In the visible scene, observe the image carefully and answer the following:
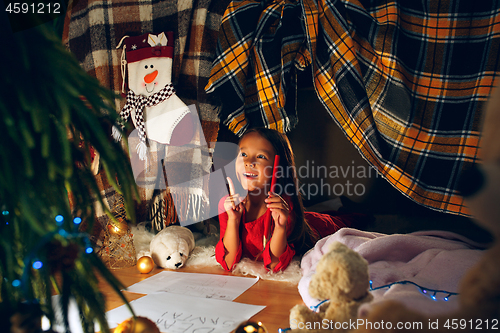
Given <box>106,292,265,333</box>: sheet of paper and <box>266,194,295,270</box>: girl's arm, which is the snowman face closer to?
<box>266,194,295,270</box>: girl's arm

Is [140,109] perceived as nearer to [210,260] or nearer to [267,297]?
[210,260]

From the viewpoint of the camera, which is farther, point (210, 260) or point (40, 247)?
point (210, 260)

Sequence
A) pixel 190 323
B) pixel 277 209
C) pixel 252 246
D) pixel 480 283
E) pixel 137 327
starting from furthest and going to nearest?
1. pixel 252 246
2. pixel 277 209
3. pixel 190 323
4. pixel 137 327
5. pixel 480 283

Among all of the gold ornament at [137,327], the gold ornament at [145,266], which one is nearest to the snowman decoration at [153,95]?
the gold ornament at [145,266]

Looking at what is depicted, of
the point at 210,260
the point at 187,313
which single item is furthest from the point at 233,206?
the point at 187,313

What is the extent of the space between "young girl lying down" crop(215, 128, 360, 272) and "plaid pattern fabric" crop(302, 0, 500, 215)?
0.76 feet

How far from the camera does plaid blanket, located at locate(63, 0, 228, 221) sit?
1.11 meters

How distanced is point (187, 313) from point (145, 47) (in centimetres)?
103

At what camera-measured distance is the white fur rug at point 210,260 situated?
30.9 inches

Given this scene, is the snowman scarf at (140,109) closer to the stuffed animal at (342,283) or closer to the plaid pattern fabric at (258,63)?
the plaid pattern fabric at (258,63)

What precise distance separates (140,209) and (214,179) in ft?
1.19

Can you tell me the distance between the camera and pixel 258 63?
0.98m

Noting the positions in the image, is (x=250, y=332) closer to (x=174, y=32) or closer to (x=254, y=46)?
(x=254, y=46)

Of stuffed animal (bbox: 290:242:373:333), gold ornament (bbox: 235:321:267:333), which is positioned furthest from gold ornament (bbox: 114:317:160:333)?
stuffed animal (bbox: 290:242:373:333)
